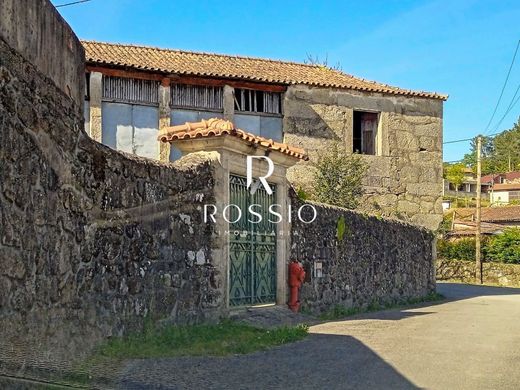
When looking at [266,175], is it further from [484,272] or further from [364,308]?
[484,272]

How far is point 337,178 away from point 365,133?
108 inches

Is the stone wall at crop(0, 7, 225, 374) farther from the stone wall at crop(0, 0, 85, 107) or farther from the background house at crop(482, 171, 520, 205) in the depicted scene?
the background house at crop(482, 171, 520, 205)

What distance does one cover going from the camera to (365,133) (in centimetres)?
2384

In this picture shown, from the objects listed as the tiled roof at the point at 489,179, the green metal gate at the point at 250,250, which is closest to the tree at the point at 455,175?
the tiled roof at the point at 489,179

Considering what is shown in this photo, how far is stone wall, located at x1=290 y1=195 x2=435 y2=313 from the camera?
1182 centimetres

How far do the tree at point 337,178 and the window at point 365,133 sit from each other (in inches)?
48.8

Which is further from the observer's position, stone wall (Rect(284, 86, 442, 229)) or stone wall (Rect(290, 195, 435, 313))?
stone wall (Rect(284, 86, 442, 229))

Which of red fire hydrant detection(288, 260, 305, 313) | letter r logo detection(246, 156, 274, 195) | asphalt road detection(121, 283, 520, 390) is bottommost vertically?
asphalt road detection(121, 283, 520, 390)

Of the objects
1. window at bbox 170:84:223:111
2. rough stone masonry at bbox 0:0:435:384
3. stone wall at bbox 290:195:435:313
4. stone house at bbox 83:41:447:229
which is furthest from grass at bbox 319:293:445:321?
window at bbox 170:84:223:111

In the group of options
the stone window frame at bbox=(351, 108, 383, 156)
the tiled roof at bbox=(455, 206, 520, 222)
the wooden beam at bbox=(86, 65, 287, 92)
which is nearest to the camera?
the wooden beam at bbox=(86, 65, 287, 92)

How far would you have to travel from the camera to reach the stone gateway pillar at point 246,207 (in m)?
9.24

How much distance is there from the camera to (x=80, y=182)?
6.12 m

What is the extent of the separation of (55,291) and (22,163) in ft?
3.98

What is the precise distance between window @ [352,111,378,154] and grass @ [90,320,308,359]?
15.3m
